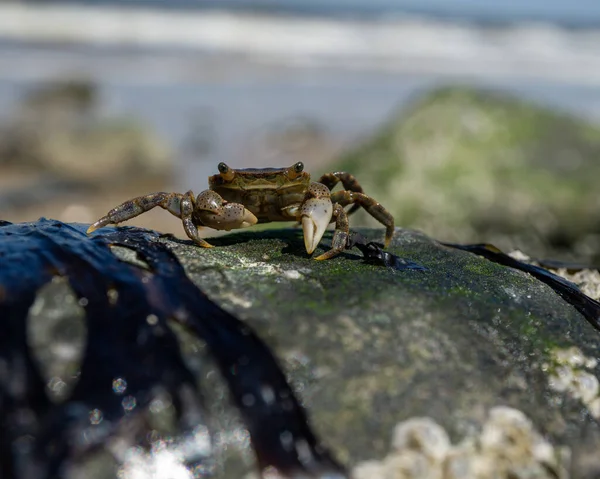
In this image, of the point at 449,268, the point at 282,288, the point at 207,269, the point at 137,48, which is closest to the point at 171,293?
the point at 207,269

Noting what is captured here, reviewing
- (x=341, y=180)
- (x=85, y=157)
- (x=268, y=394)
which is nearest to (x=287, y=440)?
(x=268, y=394)

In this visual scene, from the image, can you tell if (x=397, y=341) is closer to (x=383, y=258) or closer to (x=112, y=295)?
(x=383, y=258)

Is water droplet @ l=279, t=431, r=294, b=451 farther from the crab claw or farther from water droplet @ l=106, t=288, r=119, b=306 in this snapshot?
the crab claw

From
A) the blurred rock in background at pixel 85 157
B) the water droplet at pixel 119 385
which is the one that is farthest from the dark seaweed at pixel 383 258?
the blurred rock in background at pixel 85 157

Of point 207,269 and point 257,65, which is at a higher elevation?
point 207,269

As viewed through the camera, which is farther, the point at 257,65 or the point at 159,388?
the point at 257,65

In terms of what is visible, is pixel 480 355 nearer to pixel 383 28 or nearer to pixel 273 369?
pixel 273 369
